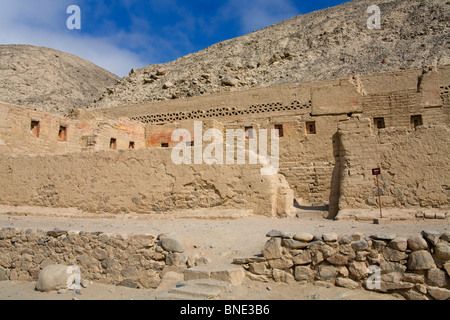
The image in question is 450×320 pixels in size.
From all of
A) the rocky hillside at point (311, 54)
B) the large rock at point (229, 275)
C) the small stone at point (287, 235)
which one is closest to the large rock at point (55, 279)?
the large rock at point (229, 275)

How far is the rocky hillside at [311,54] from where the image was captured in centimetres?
2548

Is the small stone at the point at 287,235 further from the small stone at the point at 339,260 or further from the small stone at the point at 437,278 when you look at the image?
the small stone at the point at 437,278

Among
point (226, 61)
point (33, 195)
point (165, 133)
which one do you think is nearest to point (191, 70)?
point (226, 61)

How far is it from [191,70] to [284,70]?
1025cm

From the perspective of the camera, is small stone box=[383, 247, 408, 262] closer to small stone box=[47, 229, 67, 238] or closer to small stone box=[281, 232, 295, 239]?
small stone box=[281, 232, 295, 239]

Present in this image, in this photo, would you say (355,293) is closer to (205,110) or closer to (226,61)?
(205,110)

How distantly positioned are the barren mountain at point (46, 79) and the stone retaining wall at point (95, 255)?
25.4 meters

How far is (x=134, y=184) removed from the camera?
8.77 m

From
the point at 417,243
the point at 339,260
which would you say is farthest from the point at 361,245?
the point at 417,243

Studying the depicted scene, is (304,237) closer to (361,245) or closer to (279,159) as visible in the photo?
(361,245)

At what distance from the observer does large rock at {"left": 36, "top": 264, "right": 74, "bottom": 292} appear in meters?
5.28

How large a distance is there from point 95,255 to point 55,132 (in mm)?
9149

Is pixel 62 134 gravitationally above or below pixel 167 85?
below

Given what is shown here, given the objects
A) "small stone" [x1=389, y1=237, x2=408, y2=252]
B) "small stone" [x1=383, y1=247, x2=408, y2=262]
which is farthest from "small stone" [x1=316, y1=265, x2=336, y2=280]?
"small stone" [x1=389, y1=237, x2=408, y2=252]
